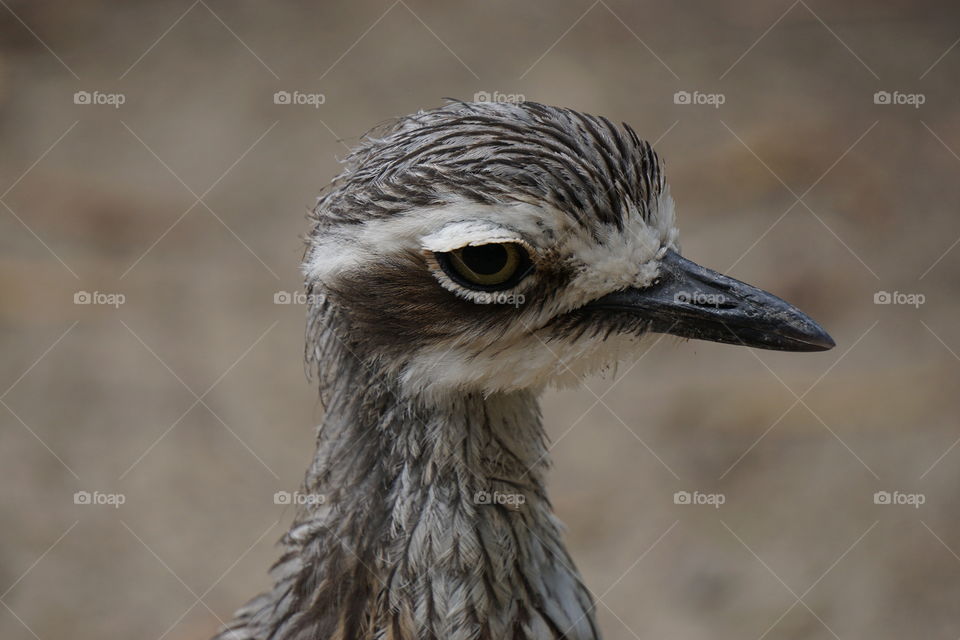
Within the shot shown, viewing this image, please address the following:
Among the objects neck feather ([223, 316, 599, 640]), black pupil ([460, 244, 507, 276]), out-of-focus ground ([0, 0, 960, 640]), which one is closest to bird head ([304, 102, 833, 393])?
black pupil ([460, 244, 507, 276])

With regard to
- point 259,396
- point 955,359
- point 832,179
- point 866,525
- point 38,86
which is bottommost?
point 866,525

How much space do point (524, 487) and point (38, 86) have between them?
22.6 ft

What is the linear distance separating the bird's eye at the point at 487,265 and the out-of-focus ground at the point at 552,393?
3.40 m

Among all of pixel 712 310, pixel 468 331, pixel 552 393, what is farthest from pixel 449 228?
pixel 552 393

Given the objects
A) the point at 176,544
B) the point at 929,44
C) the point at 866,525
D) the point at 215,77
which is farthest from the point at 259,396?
the point at 929,44

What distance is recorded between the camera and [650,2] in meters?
8.53

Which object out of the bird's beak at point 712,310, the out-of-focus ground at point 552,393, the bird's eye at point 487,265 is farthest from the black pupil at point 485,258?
the out-of-focus ground at point 552,393

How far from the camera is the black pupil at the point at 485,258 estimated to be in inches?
104

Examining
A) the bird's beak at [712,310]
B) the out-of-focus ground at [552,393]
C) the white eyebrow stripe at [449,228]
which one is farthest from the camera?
the out-of-focus ground at [552,393]

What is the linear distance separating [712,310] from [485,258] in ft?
2.31

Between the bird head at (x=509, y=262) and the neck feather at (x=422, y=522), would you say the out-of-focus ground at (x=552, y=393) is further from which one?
the bird head at (x=509, y=262)

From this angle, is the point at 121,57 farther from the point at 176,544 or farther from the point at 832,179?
the point at 832,179

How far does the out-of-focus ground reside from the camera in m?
5.73

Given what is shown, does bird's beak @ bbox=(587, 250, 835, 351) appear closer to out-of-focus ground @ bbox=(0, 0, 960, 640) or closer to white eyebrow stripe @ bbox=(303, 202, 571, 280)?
white eyebrow stripe @ bbox=(303, 202, 571, 280)
